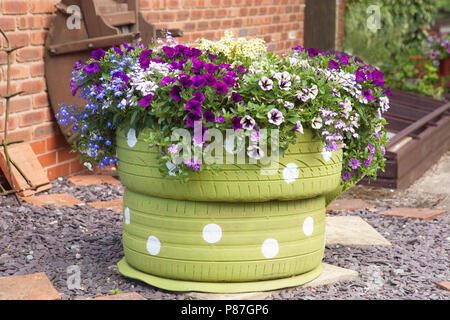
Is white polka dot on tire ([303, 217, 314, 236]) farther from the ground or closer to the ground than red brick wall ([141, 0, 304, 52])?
closer to the ground

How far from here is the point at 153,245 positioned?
2.93 m

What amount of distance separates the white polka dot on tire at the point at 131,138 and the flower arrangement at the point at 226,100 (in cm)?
3

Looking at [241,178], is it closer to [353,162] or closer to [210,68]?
[210,68]

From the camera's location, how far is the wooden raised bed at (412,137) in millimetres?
5754

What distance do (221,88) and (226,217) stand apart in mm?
540

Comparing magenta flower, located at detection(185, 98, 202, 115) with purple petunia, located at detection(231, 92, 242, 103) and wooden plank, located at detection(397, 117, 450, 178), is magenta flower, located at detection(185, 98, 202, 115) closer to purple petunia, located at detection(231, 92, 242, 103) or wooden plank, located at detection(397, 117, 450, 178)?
purple petunia, located at detection(231, 92, 242, 103)

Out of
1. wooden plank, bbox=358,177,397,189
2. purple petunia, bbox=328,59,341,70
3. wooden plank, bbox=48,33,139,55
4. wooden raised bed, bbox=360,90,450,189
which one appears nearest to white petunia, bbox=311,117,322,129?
purple petunia, bbox=328,59,341,70

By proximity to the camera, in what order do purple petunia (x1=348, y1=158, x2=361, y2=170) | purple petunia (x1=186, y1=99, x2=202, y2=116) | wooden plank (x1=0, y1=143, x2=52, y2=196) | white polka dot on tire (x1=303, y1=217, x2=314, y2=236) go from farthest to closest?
wooden plank (x1=0, y1=143, x2=52, y2=196) → purple petunia (x1=348, y1=158, x2=361, y2=170) → white polka dot on tire (x1=303, y1=217, x2=314, y2=236) → purple petunia (x1=186, y1=99, x2=202, y2=116)

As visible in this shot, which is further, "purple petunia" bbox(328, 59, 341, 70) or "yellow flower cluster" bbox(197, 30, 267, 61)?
"yellow flower cluster" bbox(197, 30, 267, 61)

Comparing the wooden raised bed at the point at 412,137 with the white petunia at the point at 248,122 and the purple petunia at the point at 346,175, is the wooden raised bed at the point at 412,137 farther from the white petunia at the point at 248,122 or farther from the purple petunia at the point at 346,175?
the white petunia at the point at 248,122

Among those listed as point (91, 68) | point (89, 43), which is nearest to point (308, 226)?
point (91, 68)

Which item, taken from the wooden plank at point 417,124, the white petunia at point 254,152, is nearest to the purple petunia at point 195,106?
the white petunia at point 254,152

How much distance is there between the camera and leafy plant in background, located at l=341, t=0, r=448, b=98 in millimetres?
8805
